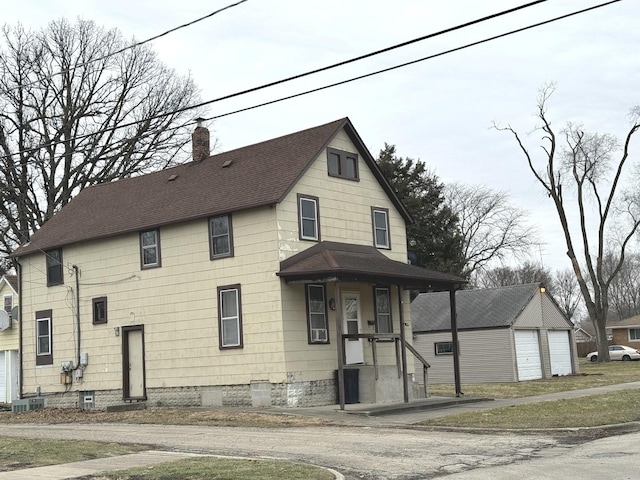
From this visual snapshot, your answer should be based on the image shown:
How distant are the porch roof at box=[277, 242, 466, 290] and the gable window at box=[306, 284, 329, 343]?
3.67 ft

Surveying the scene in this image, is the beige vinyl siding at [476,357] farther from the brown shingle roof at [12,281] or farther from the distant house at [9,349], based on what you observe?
the brown shingle roof at [12,281]

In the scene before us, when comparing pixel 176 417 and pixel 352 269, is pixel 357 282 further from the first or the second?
pixel 176 417

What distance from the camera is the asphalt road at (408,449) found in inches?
428

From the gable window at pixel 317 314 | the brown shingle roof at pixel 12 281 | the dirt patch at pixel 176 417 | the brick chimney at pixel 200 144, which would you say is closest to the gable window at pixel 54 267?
the dirt patch at pixel 176 417

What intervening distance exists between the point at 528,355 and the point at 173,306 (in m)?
20.0

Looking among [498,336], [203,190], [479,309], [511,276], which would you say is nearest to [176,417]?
[203,190]

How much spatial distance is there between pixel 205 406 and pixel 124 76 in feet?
78.2

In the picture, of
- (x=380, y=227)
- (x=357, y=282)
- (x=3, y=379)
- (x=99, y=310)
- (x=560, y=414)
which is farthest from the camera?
(x=3, y=379)

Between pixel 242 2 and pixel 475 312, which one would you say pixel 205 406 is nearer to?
pixel 242 2

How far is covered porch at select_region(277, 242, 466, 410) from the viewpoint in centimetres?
2119

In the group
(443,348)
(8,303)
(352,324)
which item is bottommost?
(443,348)

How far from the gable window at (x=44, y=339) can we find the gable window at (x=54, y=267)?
1.13 m

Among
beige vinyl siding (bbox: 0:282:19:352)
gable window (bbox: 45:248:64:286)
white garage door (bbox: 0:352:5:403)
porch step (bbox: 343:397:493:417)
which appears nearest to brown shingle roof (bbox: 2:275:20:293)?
beige vinyl siding (bbox: 0:282:19:352)

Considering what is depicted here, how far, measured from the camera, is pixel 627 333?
68562 mm
